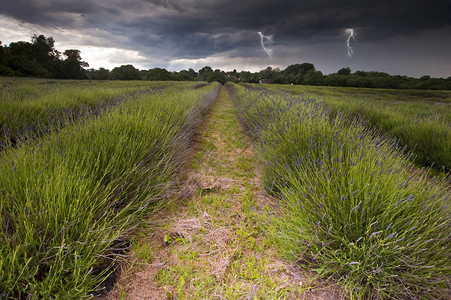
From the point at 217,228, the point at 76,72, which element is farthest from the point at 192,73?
the point at 217,228

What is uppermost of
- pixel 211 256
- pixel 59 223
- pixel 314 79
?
pixel 314 79

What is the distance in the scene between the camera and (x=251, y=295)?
1.53 meters

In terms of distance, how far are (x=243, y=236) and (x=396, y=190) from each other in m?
1.41

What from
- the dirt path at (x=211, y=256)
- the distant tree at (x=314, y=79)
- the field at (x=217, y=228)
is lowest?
the dirt path at (x=211, y=256)

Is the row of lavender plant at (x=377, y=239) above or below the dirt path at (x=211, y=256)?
above

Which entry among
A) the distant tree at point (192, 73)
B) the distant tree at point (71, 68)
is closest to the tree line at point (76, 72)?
the distant tree at point (71, 68)

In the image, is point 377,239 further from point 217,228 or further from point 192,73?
point 192,73

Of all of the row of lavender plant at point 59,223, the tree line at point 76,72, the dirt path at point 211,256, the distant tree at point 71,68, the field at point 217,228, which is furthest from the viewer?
the distant tree at point 71,68

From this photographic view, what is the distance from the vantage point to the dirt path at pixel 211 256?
157cm

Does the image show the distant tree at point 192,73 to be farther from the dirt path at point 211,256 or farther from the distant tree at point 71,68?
the dirt path at point 211,256

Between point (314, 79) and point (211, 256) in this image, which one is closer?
point (211, 256)

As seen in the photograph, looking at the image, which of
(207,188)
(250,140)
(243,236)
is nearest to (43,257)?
(243,236)

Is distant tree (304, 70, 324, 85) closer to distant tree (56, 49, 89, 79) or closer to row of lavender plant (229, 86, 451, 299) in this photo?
row of lavender plant (229, 86, 451, 299)

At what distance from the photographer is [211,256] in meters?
1.94
